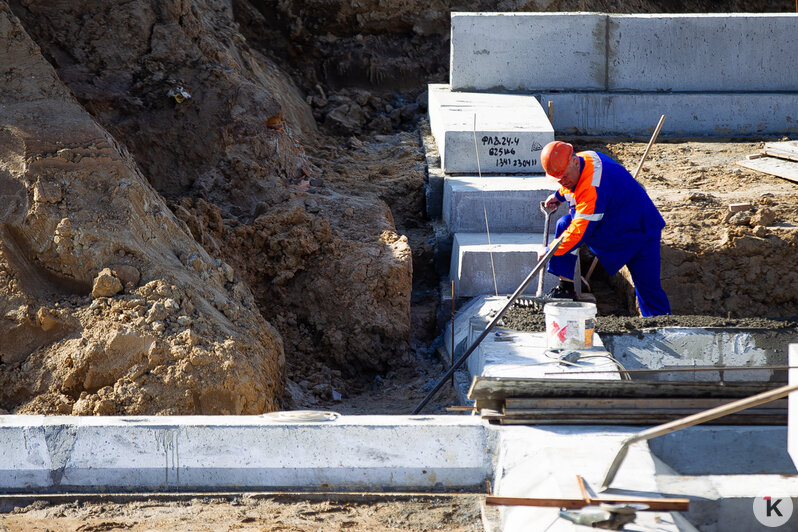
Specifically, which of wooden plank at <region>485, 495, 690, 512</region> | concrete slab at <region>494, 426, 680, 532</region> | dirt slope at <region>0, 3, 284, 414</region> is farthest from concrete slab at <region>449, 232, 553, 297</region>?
wooden plank at <region>485, 495, 690, 512</region>

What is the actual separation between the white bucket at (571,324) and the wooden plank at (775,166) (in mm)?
3801

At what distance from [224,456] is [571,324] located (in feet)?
6.95

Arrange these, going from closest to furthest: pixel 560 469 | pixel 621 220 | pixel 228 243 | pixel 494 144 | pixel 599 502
Result: pixel 599 502
pixel 560 469
pixel 621 220
pixel 228 243
pixel 494 144

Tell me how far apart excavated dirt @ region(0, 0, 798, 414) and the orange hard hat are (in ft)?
4.51

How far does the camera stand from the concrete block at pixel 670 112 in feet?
28.1

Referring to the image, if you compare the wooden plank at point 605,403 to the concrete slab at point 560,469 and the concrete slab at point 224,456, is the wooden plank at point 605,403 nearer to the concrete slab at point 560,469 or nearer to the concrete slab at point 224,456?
the concrete slab at point 560,469

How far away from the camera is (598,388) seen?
12.4 feet

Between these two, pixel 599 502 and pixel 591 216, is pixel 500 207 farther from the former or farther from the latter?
pixel 599 502

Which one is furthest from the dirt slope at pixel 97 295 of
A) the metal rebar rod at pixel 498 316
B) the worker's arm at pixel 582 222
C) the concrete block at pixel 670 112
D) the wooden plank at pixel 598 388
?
the concrete block at pixel 670 112

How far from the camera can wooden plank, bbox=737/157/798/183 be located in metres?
7.43

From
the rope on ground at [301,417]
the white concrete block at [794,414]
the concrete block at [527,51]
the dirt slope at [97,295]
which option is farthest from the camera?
the concrete block at [527,51]

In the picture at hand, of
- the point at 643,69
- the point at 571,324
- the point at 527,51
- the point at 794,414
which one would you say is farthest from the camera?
the point at 643,69

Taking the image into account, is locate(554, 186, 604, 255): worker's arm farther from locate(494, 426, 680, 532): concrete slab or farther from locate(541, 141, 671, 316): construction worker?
locate(494, 426, 680, 532): concrete slab

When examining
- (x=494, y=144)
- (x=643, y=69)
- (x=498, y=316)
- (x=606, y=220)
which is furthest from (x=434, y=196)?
(x=643, y=69)
